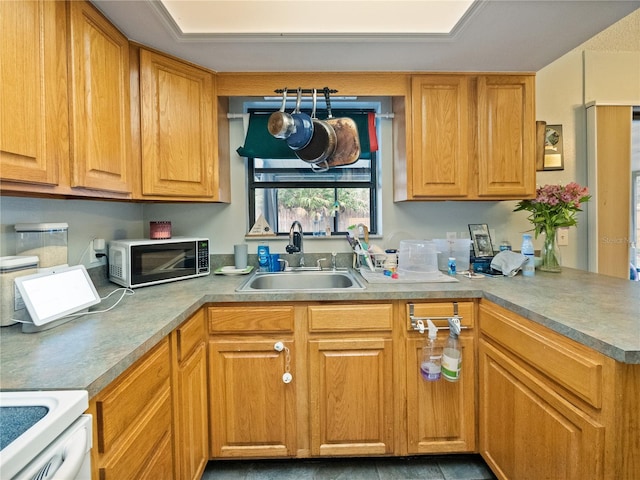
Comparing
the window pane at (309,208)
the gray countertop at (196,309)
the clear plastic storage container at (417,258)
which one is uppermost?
the window pane at (309,208)

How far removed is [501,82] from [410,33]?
2.47 feet

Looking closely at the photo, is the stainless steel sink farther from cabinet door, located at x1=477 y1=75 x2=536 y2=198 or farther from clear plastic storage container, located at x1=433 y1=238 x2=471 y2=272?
cabinet door, located at x1=477 y1=75 x2=536 y2=198

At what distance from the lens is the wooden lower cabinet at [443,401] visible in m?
1.47

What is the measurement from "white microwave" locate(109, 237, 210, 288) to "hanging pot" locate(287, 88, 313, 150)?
81 cm

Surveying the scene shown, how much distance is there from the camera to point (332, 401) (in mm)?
1474

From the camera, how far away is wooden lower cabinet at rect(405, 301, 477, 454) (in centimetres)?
147

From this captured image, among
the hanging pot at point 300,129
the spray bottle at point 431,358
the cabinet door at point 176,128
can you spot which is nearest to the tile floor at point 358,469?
the spray bottle at point 431,358

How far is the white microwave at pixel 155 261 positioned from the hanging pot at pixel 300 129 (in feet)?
2.67

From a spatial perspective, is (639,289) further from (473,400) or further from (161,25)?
(161,25)

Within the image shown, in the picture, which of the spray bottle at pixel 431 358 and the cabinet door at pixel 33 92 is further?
the spray bottle at pixel 431 358

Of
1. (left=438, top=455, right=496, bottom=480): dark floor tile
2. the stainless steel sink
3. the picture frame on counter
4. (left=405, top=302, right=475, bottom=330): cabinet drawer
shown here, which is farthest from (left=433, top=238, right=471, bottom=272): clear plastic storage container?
(left=438, top=455, right=496, bottom=480): dark floor tile

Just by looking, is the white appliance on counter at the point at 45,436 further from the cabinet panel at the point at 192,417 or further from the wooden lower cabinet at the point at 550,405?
the wooden lower cabinet at the point at 550,405

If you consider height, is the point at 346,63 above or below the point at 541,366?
above

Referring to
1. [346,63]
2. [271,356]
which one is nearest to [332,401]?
[271,356]
